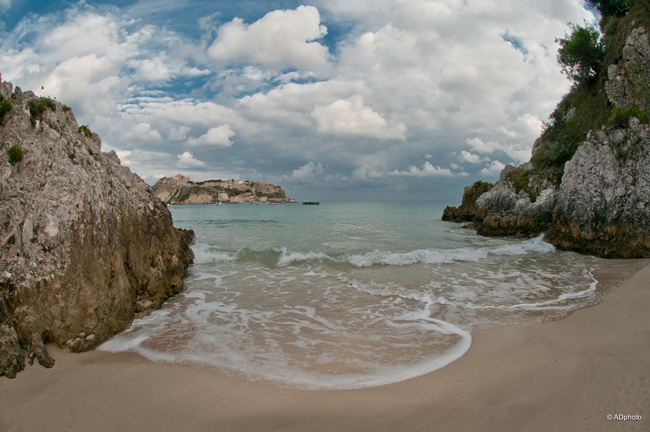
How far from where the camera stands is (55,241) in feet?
15.2

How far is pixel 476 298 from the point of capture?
775 centimetres

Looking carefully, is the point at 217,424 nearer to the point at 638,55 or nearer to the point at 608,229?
the point at 608,229

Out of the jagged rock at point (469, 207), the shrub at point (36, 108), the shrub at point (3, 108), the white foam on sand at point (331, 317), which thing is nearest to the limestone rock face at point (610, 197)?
the white foam on sand at point (331, 317)

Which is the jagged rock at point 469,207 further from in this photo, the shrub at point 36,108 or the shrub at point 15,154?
the shrub at point 15,154

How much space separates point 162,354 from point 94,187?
357cm

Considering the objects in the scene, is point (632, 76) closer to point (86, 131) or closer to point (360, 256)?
point (360, 256)

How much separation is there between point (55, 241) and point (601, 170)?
20.5m

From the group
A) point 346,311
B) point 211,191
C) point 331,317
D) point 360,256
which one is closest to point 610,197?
point 360,256

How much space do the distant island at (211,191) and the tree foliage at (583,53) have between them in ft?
399

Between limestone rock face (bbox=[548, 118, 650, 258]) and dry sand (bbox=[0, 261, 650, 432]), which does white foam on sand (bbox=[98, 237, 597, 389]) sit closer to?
dry sand (bbox=[0, 261, 650, 432])

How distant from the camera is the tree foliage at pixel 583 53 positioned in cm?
2098

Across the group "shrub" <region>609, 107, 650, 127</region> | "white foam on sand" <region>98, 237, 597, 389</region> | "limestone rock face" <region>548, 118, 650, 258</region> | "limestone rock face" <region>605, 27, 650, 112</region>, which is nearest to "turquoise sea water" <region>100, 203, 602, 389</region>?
"white foam on sand" <region>98, 237, 597, 389</region>

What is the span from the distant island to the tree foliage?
122 meters

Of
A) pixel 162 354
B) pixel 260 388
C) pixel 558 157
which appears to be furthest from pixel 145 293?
pixel 558 157
